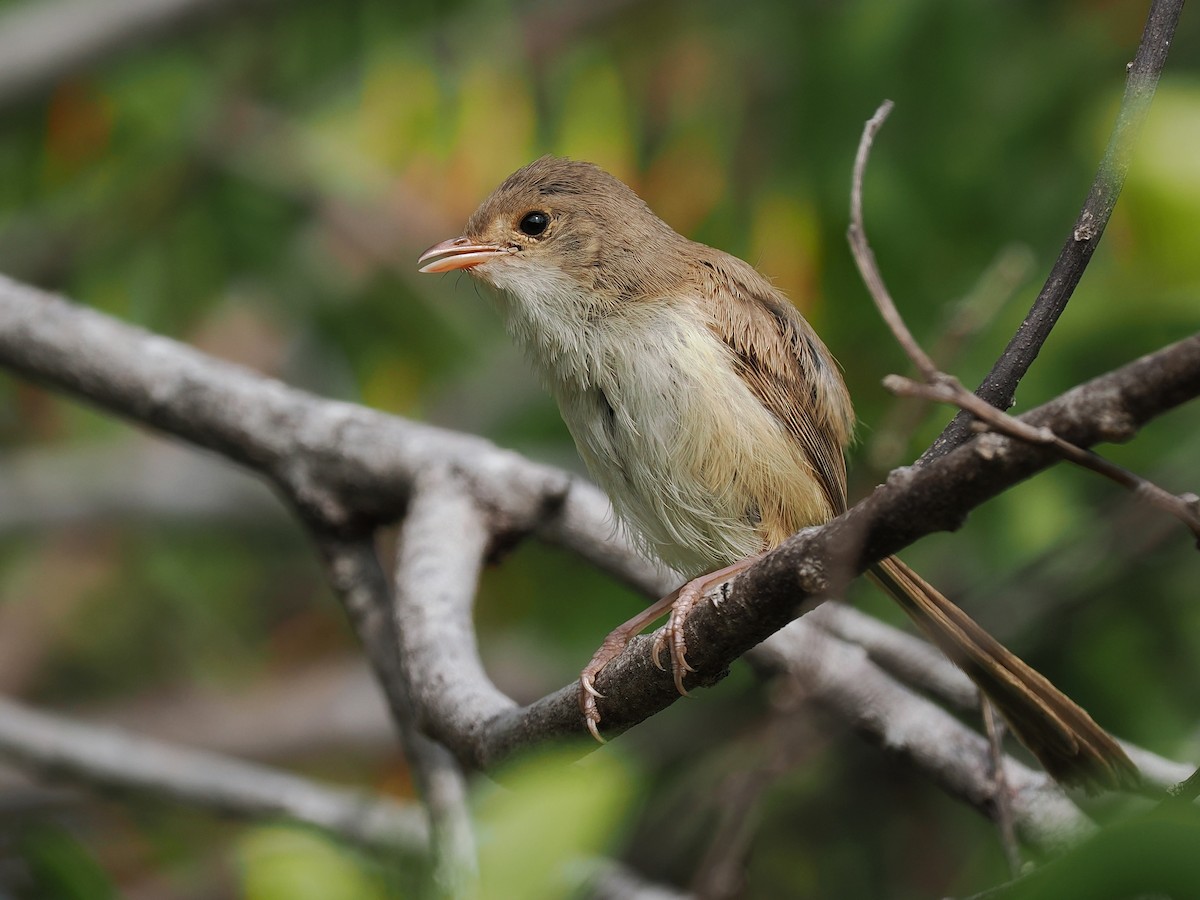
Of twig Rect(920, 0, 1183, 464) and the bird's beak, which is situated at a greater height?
the bird's beak

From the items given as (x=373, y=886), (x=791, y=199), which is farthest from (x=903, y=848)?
(x=373, y=886)

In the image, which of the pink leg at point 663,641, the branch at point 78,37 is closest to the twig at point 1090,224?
the pink leg at point 663,641

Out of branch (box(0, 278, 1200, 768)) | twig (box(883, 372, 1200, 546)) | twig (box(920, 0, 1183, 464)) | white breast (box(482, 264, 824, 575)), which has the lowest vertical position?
twig (box(883, 372, 1200, 546))

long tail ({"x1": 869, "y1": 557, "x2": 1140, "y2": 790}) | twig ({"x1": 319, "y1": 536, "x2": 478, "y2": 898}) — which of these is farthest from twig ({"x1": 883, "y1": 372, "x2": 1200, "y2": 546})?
twig ({"x1": 319, "y1": 536, "x2": 478, "y2": 898})

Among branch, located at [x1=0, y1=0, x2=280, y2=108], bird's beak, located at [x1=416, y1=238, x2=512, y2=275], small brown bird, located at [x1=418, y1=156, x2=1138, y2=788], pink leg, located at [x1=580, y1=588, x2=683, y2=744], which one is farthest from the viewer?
branch, located at [x1=0, y1=0, x2=280, y2=108]

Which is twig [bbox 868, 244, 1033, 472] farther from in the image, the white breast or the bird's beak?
the bird's beak

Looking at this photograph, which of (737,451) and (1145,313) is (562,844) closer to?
(737,451)

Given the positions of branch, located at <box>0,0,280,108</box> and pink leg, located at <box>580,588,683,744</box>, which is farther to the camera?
branch, located at <box>0,0,280,108</box>

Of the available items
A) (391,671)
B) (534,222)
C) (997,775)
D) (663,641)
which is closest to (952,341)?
(663,641)
